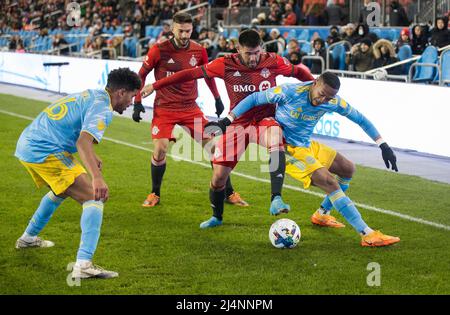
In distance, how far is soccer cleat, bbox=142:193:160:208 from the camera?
→ 1040 cm

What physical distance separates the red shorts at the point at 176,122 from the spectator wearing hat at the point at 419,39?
28.9 ft

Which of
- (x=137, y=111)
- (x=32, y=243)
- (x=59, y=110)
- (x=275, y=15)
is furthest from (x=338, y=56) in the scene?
(x=59, y=110)

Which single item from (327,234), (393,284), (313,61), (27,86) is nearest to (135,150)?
(313,61)

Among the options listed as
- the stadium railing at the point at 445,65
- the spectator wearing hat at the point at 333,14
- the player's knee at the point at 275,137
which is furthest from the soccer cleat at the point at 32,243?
the spectator wearing hat at the point at 333,14

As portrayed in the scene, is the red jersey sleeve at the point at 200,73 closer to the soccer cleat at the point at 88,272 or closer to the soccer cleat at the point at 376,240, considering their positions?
the soccer cleat at the point at 376,240

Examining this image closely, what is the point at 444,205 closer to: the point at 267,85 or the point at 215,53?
the point at 267,85

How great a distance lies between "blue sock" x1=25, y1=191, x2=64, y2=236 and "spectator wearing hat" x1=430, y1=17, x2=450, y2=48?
11.9 meters

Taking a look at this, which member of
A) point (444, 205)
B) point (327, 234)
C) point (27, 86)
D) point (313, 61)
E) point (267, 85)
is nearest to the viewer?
point (327, 234)

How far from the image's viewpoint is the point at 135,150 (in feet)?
50.4

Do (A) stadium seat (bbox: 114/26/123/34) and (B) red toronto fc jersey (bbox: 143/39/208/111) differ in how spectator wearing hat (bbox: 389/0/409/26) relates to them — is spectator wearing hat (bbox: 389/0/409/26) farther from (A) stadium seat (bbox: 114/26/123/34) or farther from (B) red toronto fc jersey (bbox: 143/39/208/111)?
(A) stadium seat (bbox: 114/26/123/34)

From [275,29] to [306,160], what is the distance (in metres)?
13.6

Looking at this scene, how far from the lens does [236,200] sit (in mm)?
10508

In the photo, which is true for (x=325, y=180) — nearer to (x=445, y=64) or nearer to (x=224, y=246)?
(x=224, y=246)
